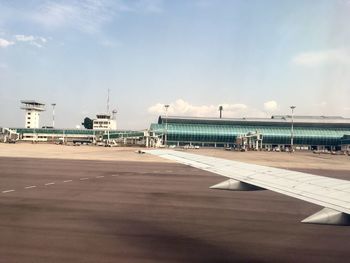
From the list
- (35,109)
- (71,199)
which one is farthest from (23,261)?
(35,109)

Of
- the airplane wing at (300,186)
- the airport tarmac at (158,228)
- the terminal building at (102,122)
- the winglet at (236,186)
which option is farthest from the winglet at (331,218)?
the terminal building at (102,122)

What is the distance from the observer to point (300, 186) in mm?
9039

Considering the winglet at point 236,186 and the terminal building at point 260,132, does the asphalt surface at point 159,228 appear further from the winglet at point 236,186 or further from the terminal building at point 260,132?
the terminal building at point 260,132

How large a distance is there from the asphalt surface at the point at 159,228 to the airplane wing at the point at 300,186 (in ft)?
8.05

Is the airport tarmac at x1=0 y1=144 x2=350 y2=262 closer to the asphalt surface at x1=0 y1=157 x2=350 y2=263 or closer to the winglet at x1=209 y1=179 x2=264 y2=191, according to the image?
the asphalt surface at x1=0 y1=157 x2=350 y2=263

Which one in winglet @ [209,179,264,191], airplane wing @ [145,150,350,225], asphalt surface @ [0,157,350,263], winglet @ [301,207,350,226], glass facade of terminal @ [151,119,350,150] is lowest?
asphalt surface @ [0,157,350,263]

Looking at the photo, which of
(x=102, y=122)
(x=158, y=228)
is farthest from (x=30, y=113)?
(x=158, y=228)

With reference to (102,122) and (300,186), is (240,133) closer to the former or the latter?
(102,122)

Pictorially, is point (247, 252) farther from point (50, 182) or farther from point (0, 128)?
point (0, 128)

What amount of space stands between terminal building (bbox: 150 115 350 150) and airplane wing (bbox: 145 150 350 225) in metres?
151

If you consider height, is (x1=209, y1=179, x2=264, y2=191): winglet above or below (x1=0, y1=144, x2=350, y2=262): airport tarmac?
above

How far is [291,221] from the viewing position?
15.3m

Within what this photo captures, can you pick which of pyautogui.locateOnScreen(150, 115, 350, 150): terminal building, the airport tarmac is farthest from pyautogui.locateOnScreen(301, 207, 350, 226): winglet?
pyautogui.locateOnScreen(150, 115, 350, 150): terminal building

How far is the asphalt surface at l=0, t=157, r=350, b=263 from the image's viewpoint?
1045 centimetres
